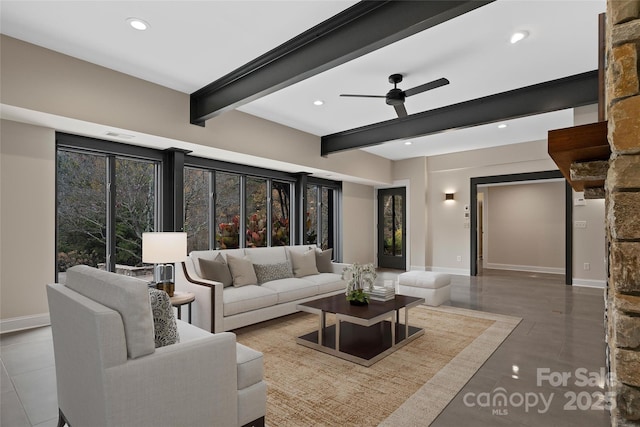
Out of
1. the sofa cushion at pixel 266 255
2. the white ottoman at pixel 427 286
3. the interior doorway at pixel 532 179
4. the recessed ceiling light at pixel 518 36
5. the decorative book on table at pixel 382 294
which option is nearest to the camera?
the recessed ceiling light at pixel 518 36

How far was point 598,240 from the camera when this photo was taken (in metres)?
6.28

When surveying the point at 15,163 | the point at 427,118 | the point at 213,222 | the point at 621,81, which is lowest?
the point at 213,222

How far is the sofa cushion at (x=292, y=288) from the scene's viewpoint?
423 centimetres

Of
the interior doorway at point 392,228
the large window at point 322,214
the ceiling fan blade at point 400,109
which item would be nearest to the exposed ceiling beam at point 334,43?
the ceiling fan blade at point 400,109

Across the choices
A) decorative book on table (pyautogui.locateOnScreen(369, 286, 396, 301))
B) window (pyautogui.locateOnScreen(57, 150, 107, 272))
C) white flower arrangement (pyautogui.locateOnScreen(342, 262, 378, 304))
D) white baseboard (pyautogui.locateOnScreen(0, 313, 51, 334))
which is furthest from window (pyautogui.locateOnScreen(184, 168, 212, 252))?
decorative book on table (pyautogui.locateOnScreen(369, 286, 396, 301))

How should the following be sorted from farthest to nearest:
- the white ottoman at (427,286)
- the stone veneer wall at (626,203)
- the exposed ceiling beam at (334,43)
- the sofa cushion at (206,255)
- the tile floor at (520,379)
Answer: the white ottoman at (427,286) → the sofa cushion at (206,255) → the exposed ceiling beam at (334,43) → the tile floor at (520,379) → the stone veneer wall at (626,203)

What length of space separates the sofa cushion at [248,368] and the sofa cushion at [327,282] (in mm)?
2692

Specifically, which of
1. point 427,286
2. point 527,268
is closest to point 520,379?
point 427,286

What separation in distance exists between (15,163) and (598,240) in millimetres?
8898

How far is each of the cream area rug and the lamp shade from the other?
3.80ft

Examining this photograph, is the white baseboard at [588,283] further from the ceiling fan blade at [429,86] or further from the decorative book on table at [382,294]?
the ceiling fan blade at [429,86]

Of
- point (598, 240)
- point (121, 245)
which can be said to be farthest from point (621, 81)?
point (598, 240)

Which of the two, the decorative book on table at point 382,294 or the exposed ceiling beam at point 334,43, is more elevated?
the exposed ceiling beam at point 334,43

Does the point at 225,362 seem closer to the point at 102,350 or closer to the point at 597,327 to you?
the point at 102,350
